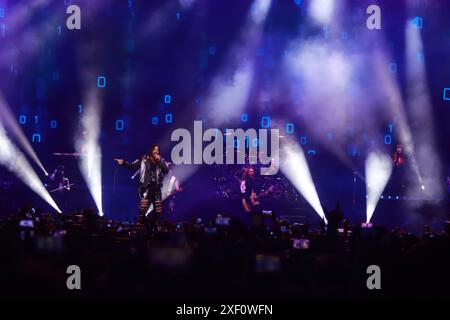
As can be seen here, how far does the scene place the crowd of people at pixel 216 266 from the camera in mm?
6145

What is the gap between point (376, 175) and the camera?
51.1 ft

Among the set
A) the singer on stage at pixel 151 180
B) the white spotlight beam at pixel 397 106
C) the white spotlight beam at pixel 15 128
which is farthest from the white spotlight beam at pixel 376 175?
the white spotlight beam at pixel 15 128

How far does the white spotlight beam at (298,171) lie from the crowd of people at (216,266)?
25.8ft

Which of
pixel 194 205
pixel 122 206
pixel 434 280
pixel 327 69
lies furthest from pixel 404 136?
pixel 434 280

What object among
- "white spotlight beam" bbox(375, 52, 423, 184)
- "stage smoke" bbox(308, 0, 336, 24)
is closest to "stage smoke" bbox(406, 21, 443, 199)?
"white spotlight beam" bbox(375, 52, 423, 184)

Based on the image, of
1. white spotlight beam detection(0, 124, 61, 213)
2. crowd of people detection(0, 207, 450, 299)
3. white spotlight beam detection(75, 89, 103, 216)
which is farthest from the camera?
white spotlight beam detection(75, 89, 103, 216)

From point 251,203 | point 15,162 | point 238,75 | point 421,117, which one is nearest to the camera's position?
point 251,203

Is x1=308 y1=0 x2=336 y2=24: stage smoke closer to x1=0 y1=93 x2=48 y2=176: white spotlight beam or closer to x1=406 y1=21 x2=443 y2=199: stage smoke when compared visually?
x1=406 y1=21 x2=443 y2=199: stage smoke

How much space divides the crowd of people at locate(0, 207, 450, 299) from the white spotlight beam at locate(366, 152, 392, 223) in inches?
323

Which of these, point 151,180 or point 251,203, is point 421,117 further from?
point 151,180

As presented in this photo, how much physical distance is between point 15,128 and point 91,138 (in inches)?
76.6

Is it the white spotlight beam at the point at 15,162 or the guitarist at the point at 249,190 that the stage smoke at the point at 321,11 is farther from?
the white spotlight beam at the point at 15,162

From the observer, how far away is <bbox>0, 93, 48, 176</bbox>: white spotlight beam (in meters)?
15.5

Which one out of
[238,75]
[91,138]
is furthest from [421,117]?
[91,138]
